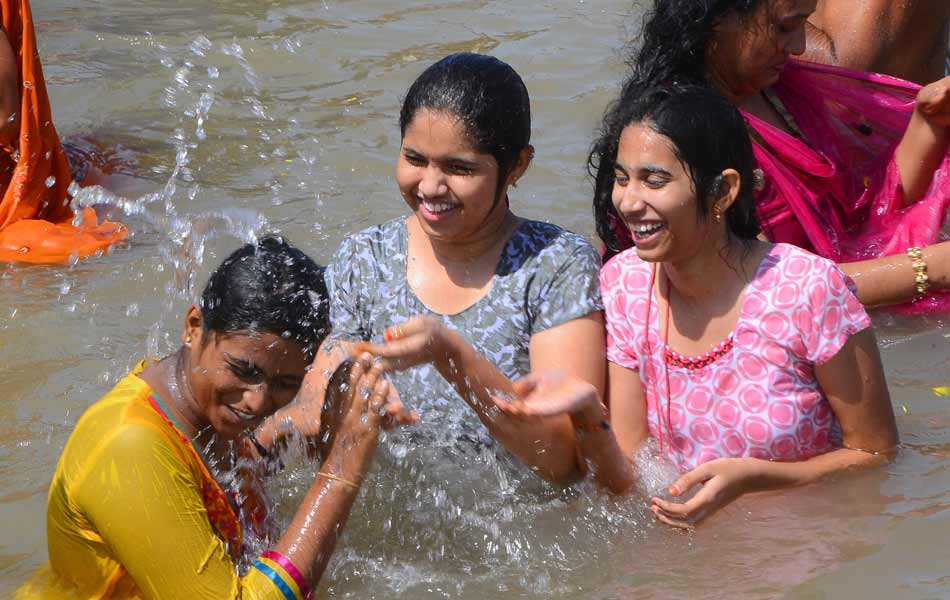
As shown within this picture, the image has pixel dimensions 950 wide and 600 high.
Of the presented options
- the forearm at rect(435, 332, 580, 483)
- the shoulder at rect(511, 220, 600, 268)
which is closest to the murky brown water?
the forearm at rect(435, 332, 580, 483)

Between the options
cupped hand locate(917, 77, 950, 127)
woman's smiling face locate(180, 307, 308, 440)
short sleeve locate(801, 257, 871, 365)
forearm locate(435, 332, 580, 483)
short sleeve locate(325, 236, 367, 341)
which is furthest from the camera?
cupped hand locate(917, 77, 950, 127)

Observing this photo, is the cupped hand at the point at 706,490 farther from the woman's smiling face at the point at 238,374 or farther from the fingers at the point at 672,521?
the woman's smiling face at the point at 238,374

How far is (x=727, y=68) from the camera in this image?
13.6ft

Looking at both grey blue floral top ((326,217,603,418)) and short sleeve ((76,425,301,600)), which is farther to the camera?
grey blue floral top ((326,217,603,418))

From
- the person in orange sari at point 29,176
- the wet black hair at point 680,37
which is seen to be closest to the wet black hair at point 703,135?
the wet black hair at point 680,37

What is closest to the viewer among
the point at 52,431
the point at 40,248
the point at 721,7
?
the point at 721,7

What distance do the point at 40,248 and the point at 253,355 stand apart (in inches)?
124

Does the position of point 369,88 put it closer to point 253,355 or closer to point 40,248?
point 40,248

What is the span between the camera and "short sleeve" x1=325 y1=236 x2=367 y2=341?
375cm

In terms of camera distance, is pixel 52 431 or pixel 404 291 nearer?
pixel 404 291

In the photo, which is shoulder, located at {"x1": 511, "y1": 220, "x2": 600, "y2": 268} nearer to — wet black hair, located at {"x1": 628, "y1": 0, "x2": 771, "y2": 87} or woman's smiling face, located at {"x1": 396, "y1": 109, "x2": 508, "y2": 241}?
woman's smiling face, located at {"x1": 396, "y1": 109, "x2": 508, "y2": 241}

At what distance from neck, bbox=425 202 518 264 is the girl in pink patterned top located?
0.37 metres

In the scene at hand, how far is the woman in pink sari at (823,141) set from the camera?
4.03 metres

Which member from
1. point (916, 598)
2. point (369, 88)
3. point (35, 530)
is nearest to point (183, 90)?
point (369, 88)
